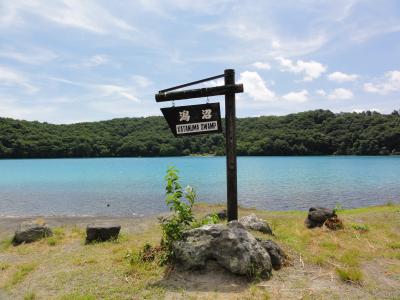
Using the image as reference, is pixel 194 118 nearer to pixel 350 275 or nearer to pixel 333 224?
pixel 350 275

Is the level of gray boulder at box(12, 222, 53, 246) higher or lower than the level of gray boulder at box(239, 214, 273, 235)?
lower

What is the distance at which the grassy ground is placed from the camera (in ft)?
21.8

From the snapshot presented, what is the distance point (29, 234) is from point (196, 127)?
729 cm

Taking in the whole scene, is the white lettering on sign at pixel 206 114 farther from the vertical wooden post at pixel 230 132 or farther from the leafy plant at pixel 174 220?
the leafy plant at pixel 174 220

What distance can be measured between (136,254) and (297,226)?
21.6 feet

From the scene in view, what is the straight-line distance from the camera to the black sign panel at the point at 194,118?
8.78m

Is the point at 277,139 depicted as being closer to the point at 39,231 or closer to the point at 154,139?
the point at 154,139

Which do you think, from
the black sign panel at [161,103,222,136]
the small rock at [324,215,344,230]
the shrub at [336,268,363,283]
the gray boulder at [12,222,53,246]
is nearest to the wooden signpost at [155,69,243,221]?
the black sign panel at [161,103,222,136]

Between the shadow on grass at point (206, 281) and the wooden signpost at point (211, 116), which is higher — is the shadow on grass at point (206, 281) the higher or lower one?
the lower one

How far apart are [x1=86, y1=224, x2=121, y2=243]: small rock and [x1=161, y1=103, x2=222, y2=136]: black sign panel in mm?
4672

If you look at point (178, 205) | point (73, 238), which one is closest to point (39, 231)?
point (73, 238)

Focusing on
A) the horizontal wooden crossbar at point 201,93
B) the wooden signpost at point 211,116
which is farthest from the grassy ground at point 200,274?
the horizontal wooden crossbar at point 201,93

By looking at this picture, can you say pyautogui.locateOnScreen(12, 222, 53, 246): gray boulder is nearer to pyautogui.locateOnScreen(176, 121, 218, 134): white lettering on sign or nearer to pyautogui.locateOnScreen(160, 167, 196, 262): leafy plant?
pyautogui.locateOnScreen(160, 167, 196, 262): leafy plant

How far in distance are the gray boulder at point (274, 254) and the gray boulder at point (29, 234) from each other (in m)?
8.01
